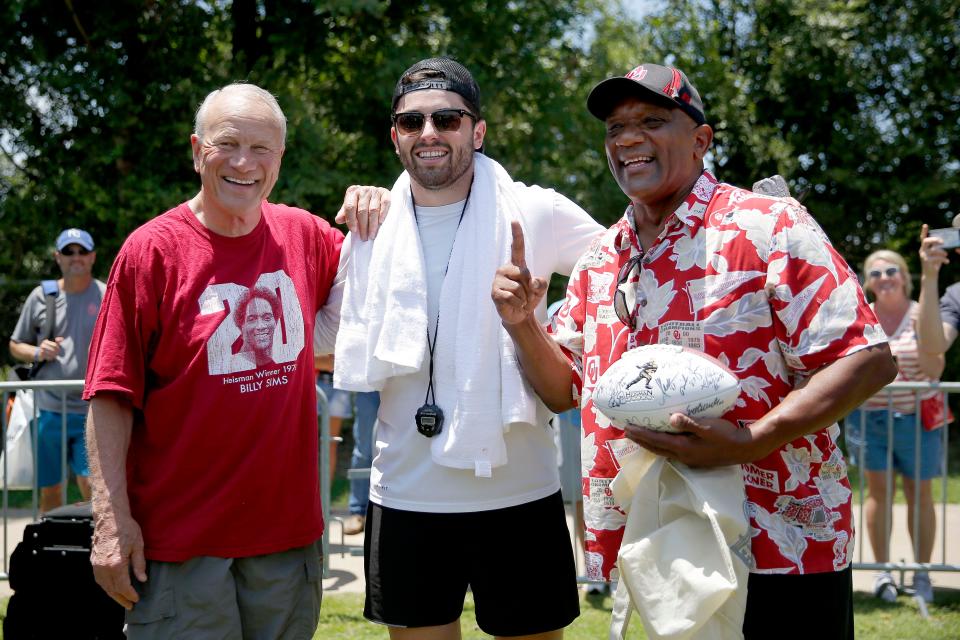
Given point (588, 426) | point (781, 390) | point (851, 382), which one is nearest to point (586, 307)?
point (588, 426)

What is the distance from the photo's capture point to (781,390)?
2.38m

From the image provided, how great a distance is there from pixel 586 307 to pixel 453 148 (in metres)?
0.73

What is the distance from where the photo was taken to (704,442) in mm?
2266

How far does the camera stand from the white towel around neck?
9.55 feet

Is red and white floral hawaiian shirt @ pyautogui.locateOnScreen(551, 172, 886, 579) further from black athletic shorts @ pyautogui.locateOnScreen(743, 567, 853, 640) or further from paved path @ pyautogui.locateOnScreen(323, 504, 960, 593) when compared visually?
paved path @ pyautogui.locateOnScreen(323, 504, 960, 593)

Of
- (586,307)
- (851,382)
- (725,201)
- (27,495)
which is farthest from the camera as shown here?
(27,495)

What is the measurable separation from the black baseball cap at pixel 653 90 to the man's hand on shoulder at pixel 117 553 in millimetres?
1809

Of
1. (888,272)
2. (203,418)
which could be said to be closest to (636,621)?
(888,272)

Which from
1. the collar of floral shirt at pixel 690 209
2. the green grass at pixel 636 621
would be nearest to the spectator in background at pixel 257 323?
the collar of floral shirt at pixel 690 209

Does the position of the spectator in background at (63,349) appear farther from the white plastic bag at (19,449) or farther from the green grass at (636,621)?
the green grass at (636,621)

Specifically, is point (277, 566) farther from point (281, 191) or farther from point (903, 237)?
point (903, 237)

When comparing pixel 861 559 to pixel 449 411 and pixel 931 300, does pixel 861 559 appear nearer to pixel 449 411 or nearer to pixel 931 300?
→ pixel 931 300

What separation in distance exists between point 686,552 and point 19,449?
201 inches

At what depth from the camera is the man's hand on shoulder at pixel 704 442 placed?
2.24 meters
